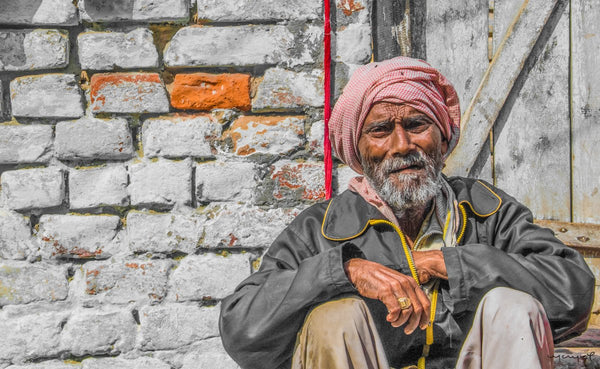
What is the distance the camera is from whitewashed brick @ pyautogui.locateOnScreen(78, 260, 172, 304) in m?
2.44

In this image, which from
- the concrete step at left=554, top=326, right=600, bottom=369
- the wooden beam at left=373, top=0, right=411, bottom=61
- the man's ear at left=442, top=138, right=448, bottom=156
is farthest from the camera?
the wooden beam at left=373, top=0, right=411, bottom=61

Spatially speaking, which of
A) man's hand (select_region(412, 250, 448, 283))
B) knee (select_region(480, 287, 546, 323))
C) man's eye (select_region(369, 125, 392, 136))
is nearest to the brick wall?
man's eye (select_region(369, 125, 392, 136))

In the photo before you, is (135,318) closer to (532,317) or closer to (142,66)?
(142,66)

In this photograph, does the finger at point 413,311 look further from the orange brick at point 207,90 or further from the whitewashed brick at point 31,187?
the whitewashed brick at point 31,187

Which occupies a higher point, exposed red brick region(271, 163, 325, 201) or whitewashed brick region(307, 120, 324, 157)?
whitewashed brick region(307, 120, 324, 157)

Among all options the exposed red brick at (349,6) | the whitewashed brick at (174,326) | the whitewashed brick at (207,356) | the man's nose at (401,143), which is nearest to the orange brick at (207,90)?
the exposed red brick at (349,6)

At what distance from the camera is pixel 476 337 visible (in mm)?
1595

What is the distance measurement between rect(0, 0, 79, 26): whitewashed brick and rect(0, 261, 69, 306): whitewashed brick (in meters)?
0.97

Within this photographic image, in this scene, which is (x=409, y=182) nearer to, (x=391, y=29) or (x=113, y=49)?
(x=391, y=29)

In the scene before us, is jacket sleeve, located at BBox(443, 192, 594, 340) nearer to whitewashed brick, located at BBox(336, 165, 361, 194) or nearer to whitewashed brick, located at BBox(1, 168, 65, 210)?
whitewashed brick, located at BBox(336, 165, 361, 194)

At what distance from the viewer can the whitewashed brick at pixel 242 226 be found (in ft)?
8.02

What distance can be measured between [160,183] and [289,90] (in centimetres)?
64

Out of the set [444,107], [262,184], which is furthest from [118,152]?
[444,107]

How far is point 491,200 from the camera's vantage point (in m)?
2.02
